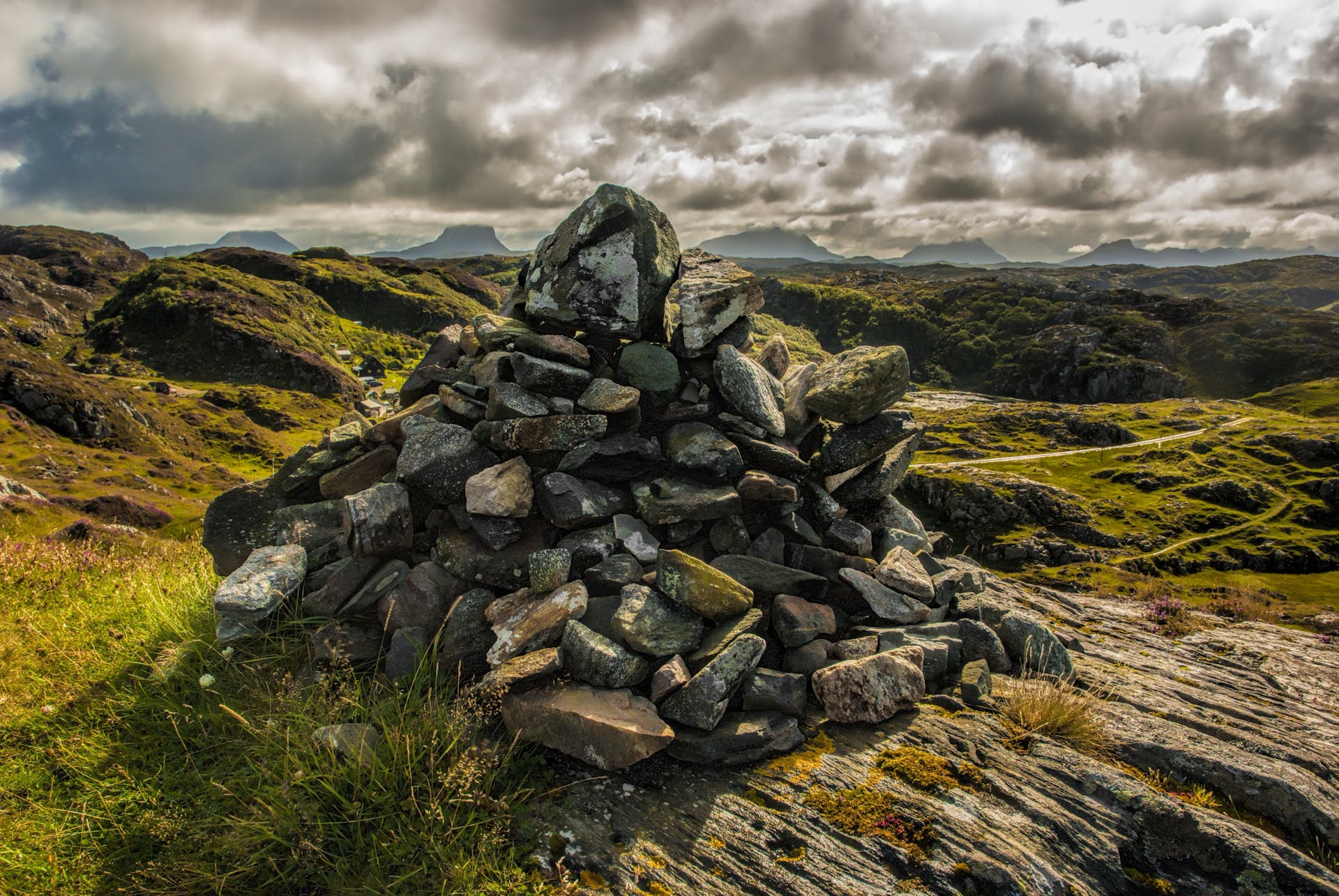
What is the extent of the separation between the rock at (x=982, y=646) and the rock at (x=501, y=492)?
6.28m

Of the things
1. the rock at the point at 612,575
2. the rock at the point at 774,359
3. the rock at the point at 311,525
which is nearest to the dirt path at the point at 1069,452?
the rock at the point at 774,359

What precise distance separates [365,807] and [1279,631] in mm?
23100

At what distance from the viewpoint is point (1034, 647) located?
7.81 m

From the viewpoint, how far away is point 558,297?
9.32 meters

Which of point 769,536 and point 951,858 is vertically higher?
point 769,536

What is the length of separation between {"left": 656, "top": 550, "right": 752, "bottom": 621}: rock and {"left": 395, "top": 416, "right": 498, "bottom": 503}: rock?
3.14 metres

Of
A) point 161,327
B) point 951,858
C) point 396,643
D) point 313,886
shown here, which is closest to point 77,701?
point 396,643

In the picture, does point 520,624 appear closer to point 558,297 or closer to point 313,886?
point 313,886

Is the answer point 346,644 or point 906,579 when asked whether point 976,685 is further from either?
point 346,644

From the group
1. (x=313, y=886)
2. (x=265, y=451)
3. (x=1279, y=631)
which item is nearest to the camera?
(x=313, y=886)

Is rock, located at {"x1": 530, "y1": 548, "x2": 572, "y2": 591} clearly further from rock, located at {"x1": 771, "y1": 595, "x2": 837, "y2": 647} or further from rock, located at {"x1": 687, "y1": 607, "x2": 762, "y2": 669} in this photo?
rock, located at {"x1": 771, "y1": 595, "x2": 837, "y2": 647}

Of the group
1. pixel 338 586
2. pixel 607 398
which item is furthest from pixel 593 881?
pixel 607 398

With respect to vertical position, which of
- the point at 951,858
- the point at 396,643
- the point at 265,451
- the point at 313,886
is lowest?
the point at 265,451

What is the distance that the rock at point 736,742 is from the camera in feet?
19.1
